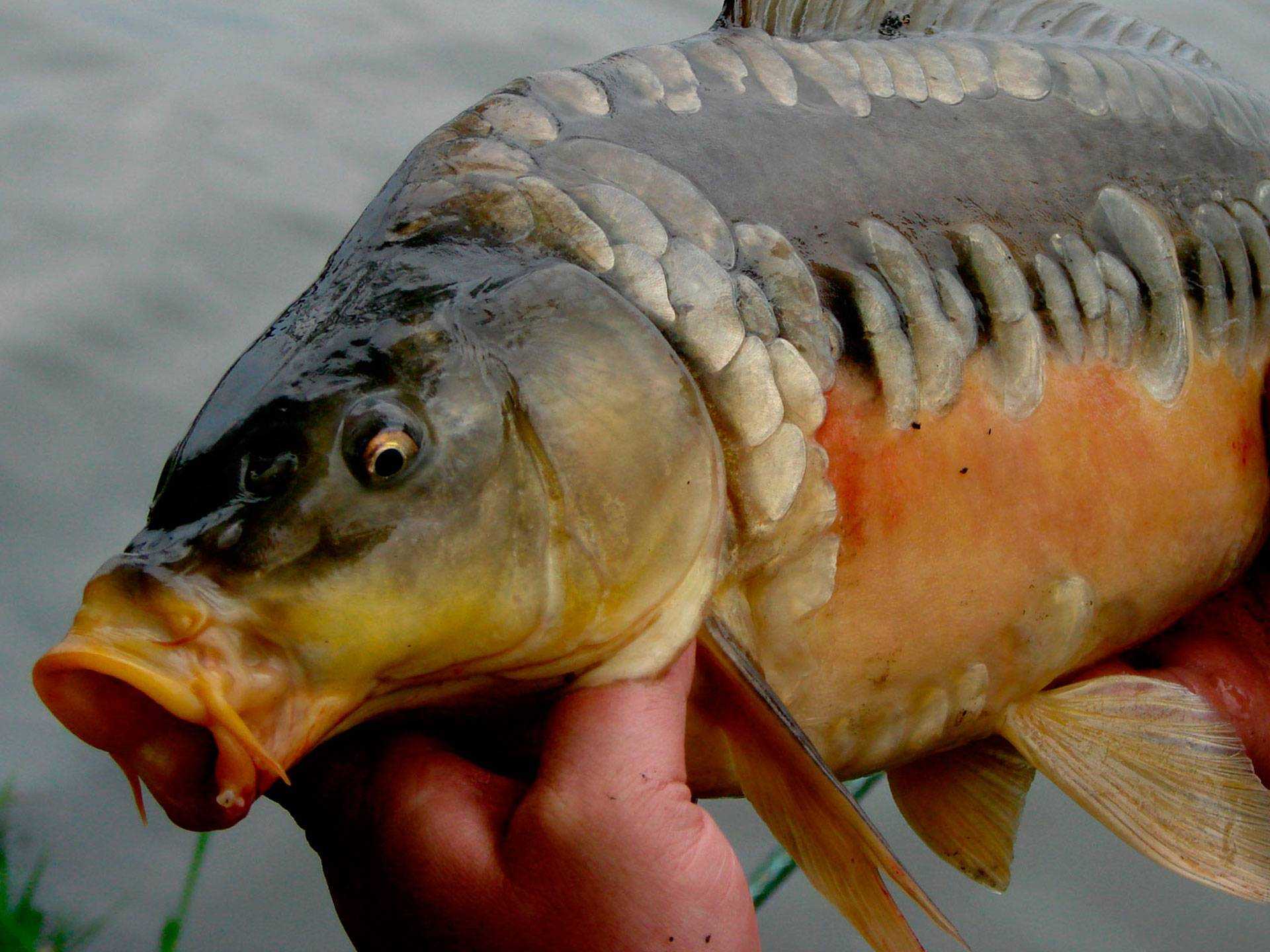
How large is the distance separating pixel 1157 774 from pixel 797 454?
0.60 meters

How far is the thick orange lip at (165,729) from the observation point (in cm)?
83

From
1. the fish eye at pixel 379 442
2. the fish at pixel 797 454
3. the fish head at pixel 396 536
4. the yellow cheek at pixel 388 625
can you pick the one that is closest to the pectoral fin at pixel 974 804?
the fish at pixel 797 454

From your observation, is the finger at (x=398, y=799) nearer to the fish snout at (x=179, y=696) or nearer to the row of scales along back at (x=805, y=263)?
the fish snout at (x=179, y=696)

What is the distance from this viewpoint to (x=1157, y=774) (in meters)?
1.41

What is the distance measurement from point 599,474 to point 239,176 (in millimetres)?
2246

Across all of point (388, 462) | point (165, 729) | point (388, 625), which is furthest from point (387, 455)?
point (165, 729)

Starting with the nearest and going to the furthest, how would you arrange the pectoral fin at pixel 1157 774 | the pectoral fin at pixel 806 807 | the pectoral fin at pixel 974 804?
the pectoral fin at pixel 806 807, the pectoral fin at pixel 1157 774, the pectoral fin at pixel 974 804

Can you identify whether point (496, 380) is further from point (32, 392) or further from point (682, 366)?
point (32, 392)

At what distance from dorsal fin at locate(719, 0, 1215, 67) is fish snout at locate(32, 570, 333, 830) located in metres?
0.88

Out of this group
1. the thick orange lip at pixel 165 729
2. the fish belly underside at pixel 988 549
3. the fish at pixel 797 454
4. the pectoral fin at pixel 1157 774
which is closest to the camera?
the thick orange lip at pixel 165 729

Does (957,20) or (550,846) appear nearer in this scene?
(550,846)

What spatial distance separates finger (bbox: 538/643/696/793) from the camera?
94 cm

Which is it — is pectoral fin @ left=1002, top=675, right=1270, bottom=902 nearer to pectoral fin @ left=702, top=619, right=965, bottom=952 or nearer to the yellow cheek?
pectoral fin @ left=702, top=619, right=965, bottom=952

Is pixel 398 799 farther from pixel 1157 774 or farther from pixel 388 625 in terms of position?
pixel 1157 774
